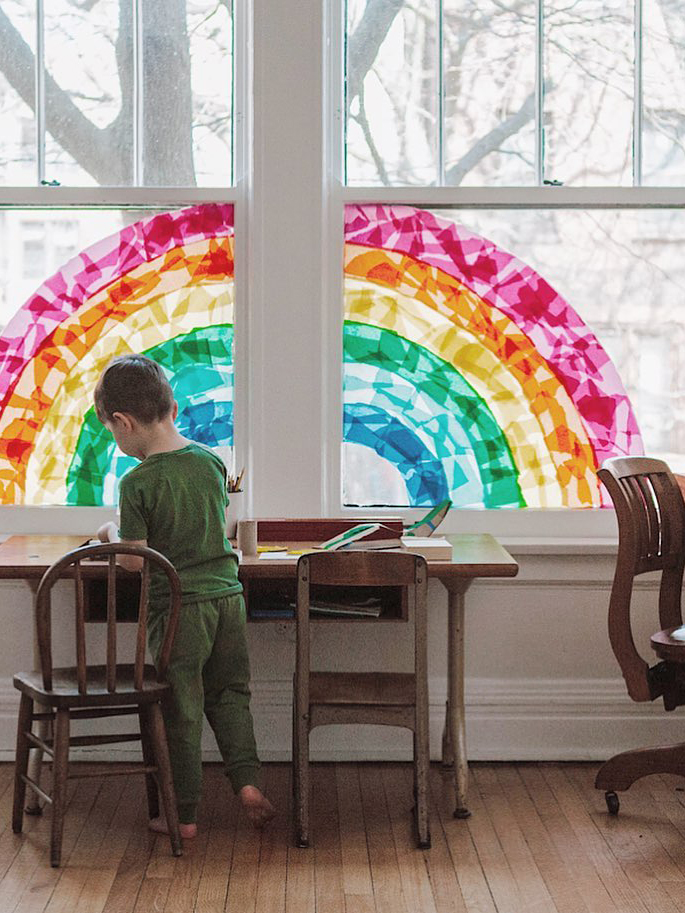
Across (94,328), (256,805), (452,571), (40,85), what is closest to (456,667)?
(452,571)

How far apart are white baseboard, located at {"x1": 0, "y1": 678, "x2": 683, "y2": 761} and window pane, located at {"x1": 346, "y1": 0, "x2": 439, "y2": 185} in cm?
164

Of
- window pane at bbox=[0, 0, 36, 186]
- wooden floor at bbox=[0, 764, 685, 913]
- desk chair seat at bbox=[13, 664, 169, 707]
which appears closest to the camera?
wooden floor at bbox=[0, 764, 685, 913]

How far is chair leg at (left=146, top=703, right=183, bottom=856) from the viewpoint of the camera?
294 centimetres

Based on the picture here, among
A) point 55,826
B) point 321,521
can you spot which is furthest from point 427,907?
point 321,521

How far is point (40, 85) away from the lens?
3877 millimetres

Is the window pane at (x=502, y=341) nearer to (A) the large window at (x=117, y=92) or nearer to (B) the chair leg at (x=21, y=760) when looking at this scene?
(A) the large window at (x=117, y=92)

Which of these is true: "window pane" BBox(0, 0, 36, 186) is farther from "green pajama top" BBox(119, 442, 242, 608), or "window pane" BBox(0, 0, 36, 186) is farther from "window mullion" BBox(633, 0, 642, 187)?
"window mullion" BBox(633, 0, 642, 187)

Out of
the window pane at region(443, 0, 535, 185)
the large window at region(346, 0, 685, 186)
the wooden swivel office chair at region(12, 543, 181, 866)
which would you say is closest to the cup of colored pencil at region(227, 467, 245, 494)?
the wooden swivel office chair at region(12, 543, 181, 866)

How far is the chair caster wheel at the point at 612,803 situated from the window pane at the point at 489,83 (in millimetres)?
1894

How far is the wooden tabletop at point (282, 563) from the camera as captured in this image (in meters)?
3.14

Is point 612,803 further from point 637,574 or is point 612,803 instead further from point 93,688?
point 93,688

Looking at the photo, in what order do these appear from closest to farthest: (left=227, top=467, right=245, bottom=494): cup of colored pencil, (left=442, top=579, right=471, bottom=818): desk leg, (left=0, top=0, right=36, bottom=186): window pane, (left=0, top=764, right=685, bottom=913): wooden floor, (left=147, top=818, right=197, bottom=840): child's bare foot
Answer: (left=0, top=764, right=685, bottom=913): wooden floor → (left=147, top=818, right=197, bottom=840): child's bare foot → (left=442, top=579, right=471, bottom=818): desk leg → (left=227, top=467, right=245, bottom=494): cup of colored pencil → (left=0, top=0, right=36, bottom=186): window pane

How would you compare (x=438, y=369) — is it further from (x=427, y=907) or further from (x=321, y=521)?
(x=427, y=907)

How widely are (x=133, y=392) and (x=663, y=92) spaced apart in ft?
6.62
